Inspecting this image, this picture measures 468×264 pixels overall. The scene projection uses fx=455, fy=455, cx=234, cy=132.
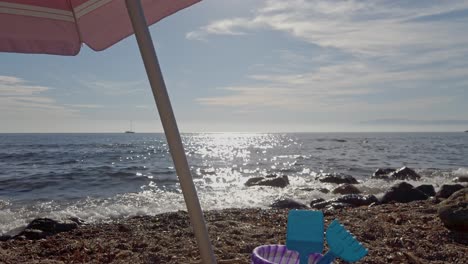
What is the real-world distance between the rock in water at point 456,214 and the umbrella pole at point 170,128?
442cm

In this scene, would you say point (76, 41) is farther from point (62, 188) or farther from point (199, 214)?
point (62, 188)

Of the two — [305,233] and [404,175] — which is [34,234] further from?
[404,175]

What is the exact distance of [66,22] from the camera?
2.96 meters

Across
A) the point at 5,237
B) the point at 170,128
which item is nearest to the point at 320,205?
the point at 5,237

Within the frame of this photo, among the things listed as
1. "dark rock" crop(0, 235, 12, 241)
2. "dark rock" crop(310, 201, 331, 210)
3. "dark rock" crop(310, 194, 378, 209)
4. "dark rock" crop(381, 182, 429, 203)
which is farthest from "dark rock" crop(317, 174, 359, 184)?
"dark rock" crop(0, 235, 12, 241)

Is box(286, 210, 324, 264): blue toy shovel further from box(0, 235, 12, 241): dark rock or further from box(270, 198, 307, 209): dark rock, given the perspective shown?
box(270, 198, 307, 209): dark rock

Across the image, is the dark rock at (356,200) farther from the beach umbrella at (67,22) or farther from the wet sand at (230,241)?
the beach umbrella at (67,22)

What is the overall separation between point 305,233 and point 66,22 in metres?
2.05

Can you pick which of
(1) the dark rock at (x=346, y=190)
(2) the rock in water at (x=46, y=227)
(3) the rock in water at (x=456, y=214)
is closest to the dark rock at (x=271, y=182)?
(1) the dark rock at (x=346, y=190)

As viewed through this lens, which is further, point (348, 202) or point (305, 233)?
point (348, 202)

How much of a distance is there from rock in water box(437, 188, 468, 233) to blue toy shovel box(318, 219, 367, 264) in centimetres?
408

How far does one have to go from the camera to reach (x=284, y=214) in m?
7.93

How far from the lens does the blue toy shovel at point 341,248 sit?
1939 millimetres

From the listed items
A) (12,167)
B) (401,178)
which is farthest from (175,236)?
(12,167)
